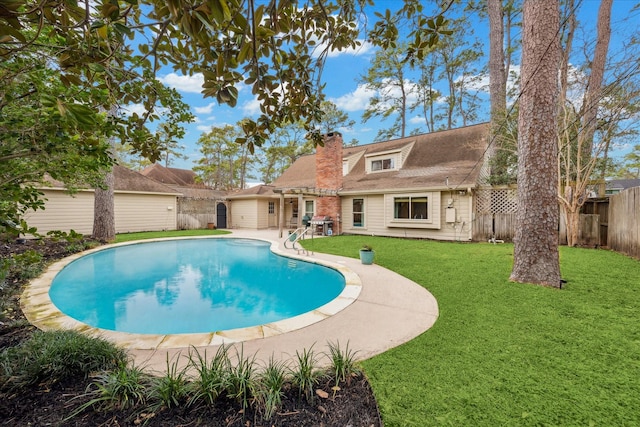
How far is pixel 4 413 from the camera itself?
194 cm

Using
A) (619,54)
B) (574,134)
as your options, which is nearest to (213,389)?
(619,54)

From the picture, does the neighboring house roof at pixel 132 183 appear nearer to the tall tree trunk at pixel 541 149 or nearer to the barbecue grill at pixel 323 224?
the barbecue grill at pixel 323 224

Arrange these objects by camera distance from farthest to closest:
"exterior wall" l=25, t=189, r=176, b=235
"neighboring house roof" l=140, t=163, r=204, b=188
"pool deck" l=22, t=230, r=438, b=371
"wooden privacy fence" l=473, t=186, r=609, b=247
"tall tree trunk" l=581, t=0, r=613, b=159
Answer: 1. "neighboring house roof" l=140, t=163, r=204, b=188
2. "exterior wall" l=25, t=189, r=176, b=235
3. "tall tree trunk" l=581, t=0, r=613, b=159
4. "wooden privacy fence" l=473, t=186, r=609, b=247
5. "pool deck" l=22, t=230, r=438, b=371

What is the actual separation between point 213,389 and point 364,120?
23118 millimetres

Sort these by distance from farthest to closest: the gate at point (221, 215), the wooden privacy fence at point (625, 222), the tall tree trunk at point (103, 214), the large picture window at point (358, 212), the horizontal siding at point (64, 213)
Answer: the gate at point (221, 215) < the large picture window at point (358, 212) < the horizontal siding at point (64, 213) < the tall tree trunk at point (103, 214) < the wooden privacy fence at point (625, 222)

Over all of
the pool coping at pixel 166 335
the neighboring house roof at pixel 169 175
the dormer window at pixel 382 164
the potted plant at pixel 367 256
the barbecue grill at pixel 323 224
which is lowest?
the pool coping at pixel 166 335

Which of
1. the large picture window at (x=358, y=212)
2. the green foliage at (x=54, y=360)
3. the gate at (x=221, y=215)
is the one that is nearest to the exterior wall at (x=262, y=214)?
the gate at (x=221, y=215)

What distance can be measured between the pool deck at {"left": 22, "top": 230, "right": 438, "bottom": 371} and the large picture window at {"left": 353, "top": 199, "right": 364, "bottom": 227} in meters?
9.40

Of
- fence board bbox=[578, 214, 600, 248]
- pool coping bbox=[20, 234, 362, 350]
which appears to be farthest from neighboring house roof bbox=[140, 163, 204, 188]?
fence board bbox=[578, 214, 600, 248]

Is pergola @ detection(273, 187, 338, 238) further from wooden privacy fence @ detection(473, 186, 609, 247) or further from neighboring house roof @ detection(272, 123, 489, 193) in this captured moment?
wooden privacy fence @ detection(473, 186, 609, 247)

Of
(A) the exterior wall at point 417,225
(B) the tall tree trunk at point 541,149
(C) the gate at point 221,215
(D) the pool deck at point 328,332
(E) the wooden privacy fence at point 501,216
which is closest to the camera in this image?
(D) the pool deck at point 328,332

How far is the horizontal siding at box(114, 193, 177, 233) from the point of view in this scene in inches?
613

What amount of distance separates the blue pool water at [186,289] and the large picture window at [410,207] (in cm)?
641

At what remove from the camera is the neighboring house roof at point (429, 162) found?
12148 millimetres
